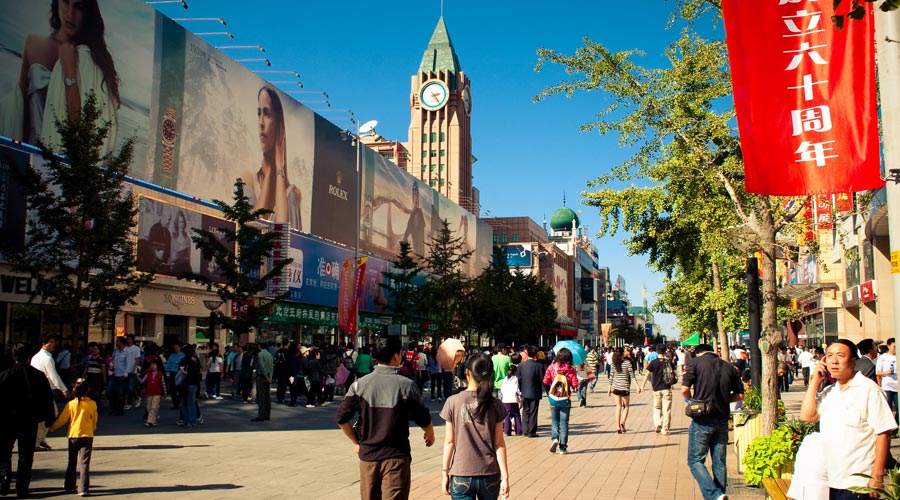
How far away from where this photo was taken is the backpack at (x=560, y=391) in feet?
45.6

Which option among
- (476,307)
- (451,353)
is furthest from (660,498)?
(476,307)

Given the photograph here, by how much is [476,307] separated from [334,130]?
14564 millimetres

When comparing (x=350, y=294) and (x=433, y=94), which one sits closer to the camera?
(x=350, y=294)

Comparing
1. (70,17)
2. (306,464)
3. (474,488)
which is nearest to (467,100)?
(70,17)

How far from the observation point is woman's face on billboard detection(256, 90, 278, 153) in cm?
4478

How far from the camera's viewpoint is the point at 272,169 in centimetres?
4566

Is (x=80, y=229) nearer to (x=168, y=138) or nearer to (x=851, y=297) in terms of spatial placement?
(x=168, y=138)

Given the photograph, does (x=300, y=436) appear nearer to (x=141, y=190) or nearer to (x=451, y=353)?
(x=451, y=353)

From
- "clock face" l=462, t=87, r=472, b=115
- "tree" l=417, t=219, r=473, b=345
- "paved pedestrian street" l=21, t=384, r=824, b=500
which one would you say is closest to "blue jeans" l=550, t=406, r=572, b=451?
"paved pedestrian street" l=21, t=384, r=824, b=500

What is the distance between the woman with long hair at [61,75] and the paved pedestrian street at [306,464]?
16.0 meters

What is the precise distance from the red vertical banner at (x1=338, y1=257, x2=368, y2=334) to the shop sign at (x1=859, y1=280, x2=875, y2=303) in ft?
71.7

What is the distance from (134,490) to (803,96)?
8.56 meters

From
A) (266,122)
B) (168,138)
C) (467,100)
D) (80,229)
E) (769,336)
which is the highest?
(467,100)

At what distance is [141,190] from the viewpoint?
36.0 meters
